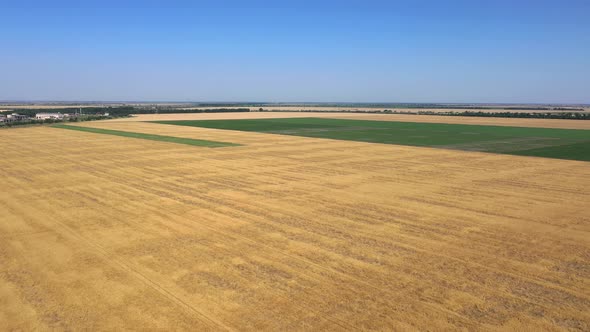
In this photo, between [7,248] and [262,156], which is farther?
[262,156]

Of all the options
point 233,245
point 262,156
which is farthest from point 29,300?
point 262,156

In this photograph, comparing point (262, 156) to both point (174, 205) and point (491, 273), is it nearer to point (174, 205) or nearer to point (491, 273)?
point (174, 205)

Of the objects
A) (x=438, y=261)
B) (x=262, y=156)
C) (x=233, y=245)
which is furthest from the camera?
(x=262, y=156)

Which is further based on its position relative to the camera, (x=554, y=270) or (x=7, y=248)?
(x=7, y=248)

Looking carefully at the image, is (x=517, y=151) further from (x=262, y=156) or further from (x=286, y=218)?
(x=286, y=218)

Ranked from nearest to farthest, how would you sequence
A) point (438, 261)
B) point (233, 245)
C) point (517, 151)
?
point (438, 261) < point (233, 245) < point (517, 151)

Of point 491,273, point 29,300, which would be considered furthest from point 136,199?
point 491,273
